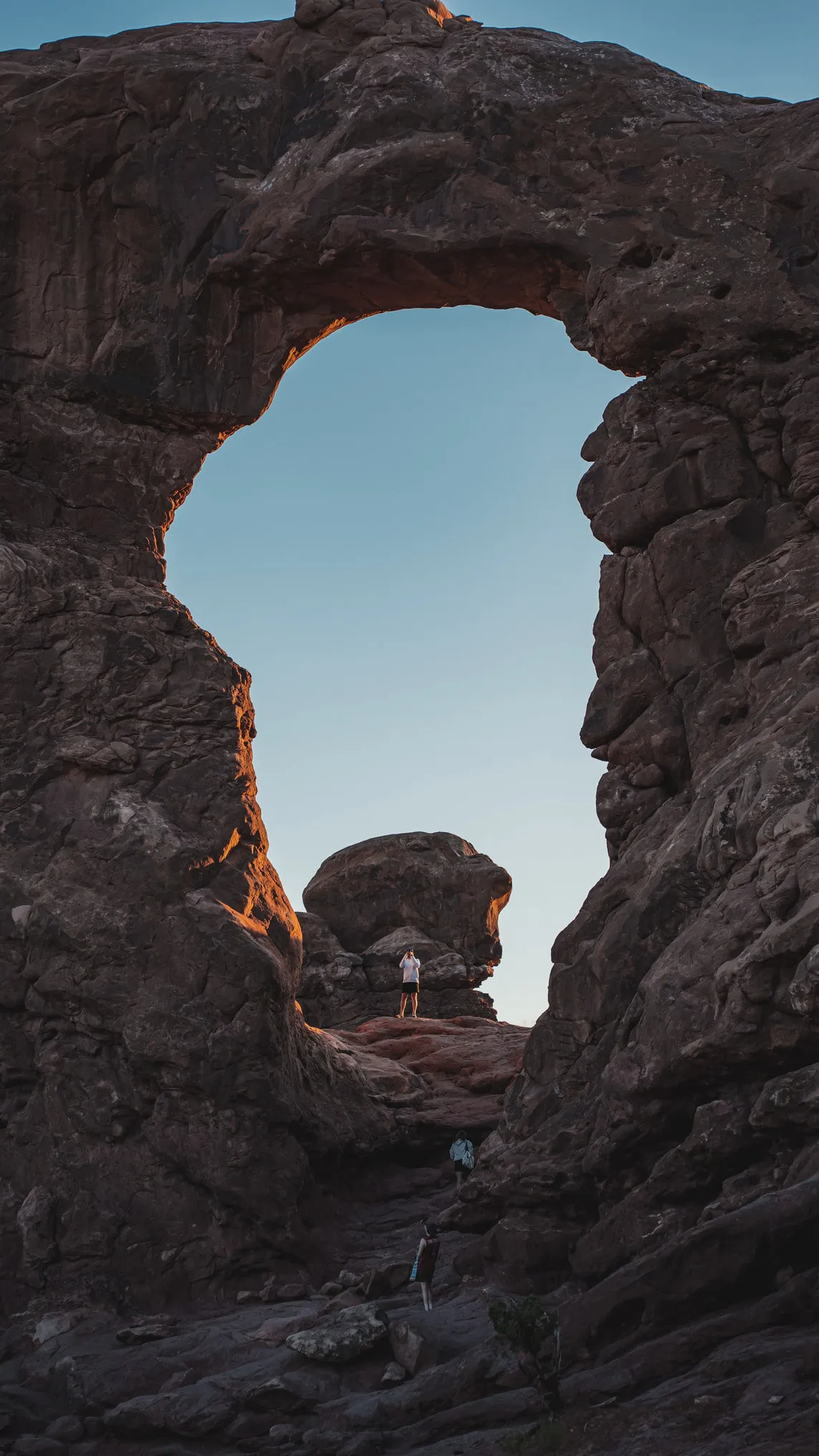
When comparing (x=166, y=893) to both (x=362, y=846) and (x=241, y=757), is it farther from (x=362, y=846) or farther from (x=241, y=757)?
(x=362, y=846)

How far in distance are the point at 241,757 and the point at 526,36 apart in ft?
50.9

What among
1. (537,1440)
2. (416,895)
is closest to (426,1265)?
(537,1440)

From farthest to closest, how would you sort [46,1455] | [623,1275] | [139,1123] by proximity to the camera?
[139,1123] < [46,1455] < [623,1275]

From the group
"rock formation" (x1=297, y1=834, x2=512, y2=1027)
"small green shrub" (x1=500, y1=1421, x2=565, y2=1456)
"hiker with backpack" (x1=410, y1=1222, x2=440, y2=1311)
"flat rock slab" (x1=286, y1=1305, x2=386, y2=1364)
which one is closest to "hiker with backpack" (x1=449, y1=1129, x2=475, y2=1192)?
"hiker with backpack" (x1=410, y1=1222, x2=440, y2=1311)

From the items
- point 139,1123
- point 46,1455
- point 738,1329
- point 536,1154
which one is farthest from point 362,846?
point 738,1329

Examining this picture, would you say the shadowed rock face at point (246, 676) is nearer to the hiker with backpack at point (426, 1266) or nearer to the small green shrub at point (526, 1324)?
the hiker with backpack at point (426, 1266)

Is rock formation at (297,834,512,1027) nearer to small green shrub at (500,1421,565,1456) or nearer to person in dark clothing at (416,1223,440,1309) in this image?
person in dark clothing at (416,1223,440,1309)

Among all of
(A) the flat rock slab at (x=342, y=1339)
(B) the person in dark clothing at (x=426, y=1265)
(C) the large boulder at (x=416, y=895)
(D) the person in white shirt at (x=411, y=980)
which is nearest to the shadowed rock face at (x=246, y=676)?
(B) the person in dark clothing at (x=426, y=1265)

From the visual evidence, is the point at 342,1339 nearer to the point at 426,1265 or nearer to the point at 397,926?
the point at 426,1265

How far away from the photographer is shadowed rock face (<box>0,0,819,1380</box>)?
18703 millimetres

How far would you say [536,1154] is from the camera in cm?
1969

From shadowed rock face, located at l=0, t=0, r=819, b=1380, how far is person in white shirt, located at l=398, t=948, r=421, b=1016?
8280 millimetres

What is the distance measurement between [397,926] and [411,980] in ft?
16.1

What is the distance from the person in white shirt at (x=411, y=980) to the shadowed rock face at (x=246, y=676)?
8280 mm
